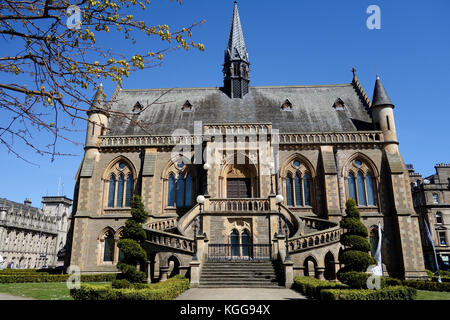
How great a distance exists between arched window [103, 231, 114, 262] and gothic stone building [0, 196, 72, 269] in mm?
43778

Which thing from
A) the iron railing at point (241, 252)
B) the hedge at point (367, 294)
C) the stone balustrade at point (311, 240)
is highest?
the stone balustrade at point (311, 240)

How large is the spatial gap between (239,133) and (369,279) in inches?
620

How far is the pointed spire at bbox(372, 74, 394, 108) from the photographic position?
29961mm

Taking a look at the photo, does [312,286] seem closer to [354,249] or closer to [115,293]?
[354,249]

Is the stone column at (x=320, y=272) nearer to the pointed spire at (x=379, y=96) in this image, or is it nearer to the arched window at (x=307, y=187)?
the arched window at (x=307, y=187)

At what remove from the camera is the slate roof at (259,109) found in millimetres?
31297

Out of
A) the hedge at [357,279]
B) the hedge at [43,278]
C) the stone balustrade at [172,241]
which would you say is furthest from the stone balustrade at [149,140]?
the hedge at [357,279]

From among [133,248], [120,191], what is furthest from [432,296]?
[120,191]

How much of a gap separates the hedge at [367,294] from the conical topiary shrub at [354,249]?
4.41 ft

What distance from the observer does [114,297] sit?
38.0ft

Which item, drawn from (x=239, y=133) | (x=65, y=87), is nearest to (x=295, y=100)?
(x=239, y=133)

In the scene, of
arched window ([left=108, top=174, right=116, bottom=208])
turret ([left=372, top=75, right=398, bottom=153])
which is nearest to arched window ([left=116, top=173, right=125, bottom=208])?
arched window ([left=108, top=174, right=116, bottom=208])

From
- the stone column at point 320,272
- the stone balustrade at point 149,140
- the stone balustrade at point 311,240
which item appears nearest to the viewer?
the stone column at point 320,272
